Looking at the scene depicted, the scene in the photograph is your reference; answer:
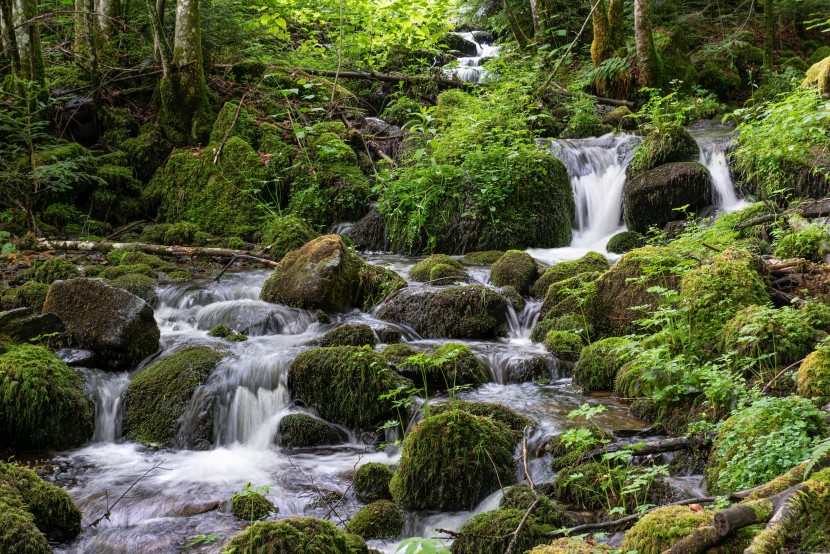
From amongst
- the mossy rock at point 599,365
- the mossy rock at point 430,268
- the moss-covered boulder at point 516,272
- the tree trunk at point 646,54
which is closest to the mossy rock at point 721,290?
the mossy rock at point 599,365

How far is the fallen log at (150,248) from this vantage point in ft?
34.5

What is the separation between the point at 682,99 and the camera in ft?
48.8

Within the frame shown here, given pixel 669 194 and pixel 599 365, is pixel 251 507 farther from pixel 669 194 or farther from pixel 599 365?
pixel 669 194

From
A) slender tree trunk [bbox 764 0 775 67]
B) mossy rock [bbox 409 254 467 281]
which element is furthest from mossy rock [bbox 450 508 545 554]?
slender tree trunk [bbox 764 0 775 67]

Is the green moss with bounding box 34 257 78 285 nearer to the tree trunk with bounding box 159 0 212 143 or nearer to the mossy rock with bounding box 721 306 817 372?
the tree trunk with bounding box 159 0 212 143

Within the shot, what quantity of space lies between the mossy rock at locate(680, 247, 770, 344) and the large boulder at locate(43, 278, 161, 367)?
5430mm

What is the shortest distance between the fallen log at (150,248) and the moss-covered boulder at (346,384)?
443 cm

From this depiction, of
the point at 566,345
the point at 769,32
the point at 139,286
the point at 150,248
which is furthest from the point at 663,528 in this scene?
the point at 769,32

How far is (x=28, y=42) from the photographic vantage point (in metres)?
12.3

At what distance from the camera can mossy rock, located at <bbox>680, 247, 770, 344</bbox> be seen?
5344mm

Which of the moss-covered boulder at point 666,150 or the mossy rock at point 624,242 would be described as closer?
the mossy rock at point 624,242

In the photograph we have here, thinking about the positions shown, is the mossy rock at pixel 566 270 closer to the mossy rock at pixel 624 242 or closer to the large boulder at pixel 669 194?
the mossy rock at pixel 624 242

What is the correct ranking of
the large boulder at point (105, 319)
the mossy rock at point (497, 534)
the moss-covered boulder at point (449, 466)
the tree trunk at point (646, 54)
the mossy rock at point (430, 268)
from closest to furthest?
1. the mossy rock at point (497, 534)
2. the moss-covered boulder at point (449, 466)
3. the large boulder at point (105, 319)
4. the mossy rock at point (430, 268)
5. the tree trunk at point (646, 54)

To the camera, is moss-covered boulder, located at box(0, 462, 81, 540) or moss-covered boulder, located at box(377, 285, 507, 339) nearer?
moss-covered boulder, located at box(0, 462, 81, 540)
